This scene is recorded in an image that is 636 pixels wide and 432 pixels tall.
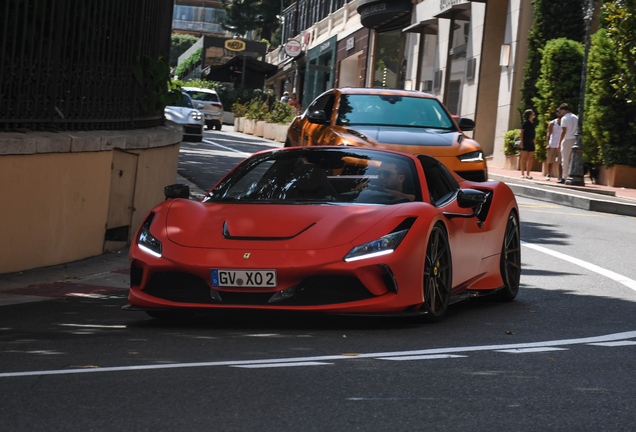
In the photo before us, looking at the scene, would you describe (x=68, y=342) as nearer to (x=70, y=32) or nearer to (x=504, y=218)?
(x=504, y=218)

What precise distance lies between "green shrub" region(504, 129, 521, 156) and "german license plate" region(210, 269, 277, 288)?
2362 centimetres

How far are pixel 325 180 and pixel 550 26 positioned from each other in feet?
74.9

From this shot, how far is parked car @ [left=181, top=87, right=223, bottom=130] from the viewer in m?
42.8

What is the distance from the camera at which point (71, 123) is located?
30.9ft

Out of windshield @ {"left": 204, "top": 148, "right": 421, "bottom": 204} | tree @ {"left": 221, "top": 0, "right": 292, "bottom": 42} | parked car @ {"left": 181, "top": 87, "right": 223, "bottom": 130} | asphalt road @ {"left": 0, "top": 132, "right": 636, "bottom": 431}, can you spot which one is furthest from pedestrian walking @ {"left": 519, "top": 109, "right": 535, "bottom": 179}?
tree @ {"left": 221, "top": 0, "right": 292, "bottom": 42}

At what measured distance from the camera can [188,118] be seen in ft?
92.8

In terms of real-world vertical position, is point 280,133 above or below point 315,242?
above

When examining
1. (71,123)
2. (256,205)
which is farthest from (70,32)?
(256,205)

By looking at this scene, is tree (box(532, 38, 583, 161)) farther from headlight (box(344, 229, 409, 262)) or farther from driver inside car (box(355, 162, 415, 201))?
headlight (box(344, 229, 409, 262))

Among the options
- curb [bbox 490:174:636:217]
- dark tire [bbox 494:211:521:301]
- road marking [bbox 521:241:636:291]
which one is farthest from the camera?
curb [bbox 490:174:636:217]

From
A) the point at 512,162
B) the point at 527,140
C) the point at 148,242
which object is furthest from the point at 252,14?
the point at 148,242

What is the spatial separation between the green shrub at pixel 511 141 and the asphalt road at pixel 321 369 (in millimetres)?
21239

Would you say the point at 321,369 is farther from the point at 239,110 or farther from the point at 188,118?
the point at 239,110

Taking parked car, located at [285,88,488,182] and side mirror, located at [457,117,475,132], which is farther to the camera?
side mirror, located at [457,117,475,132]
